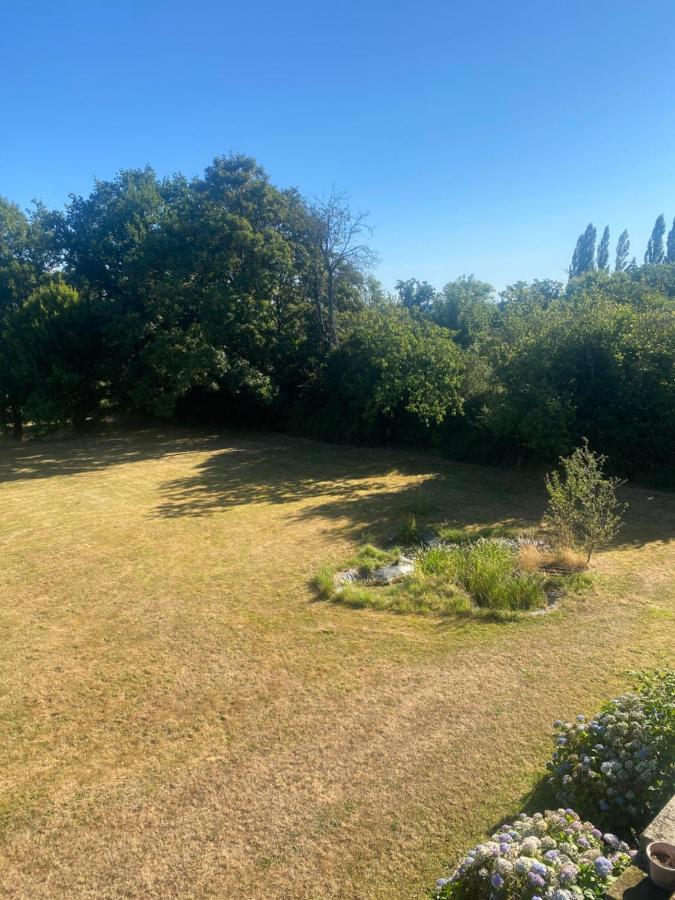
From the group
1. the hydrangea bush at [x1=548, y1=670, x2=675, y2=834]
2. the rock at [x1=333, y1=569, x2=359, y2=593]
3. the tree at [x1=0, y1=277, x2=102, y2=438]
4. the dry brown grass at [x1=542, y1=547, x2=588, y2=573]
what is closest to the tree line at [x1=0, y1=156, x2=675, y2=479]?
the tree at [x1=0, y1=277, x2=102, y2=438]

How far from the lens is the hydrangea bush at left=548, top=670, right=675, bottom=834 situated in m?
2.85

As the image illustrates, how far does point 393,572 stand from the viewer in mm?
7164

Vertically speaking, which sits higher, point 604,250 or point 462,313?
point 604,250

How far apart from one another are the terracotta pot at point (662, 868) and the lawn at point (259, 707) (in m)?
1.11

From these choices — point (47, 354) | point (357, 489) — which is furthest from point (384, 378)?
point (47, 354)

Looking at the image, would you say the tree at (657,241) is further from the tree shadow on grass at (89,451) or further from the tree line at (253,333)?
the tree shadow on grass at (89,451)

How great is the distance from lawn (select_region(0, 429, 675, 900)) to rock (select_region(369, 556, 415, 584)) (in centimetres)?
75

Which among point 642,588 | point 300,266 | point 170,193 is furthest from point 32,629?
point 170,193

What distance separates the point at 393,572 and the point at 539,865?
509 centimetres

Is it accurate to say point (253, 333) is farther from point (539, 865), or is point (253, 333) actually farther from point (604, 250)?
point (604, 250)

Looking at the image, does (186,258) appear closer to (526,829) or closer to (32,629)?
(32,629)

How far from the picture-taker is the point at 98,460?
607 inches

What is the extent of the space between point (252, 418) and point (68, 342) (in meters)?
7.40

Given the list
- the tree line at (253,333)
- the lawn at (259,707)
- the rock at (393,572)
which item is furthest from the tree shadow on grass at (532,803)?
the tree line at (253,333)
